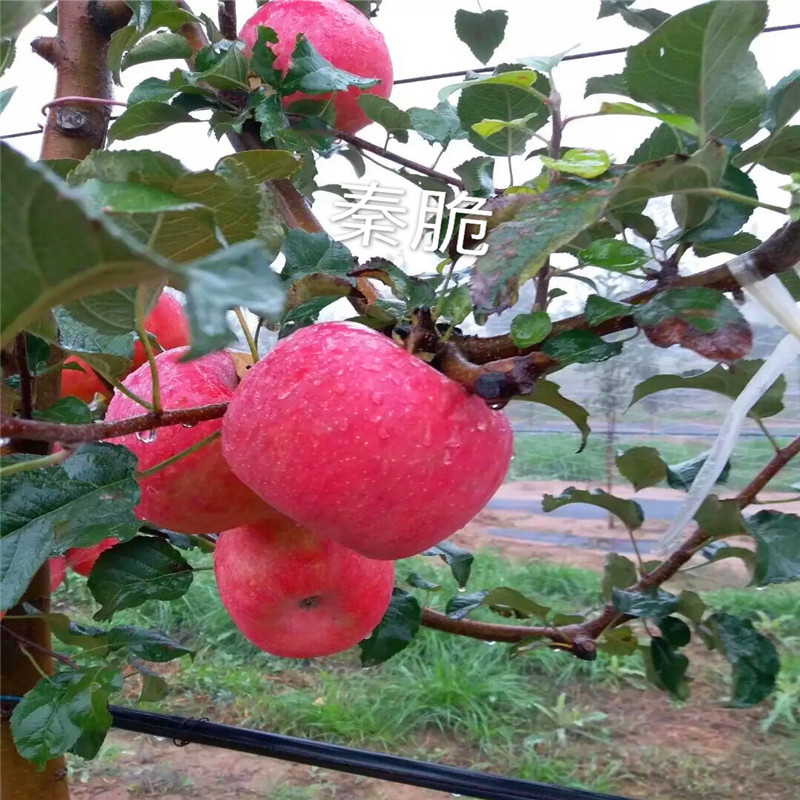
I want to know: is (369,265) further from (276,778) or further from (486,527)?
(486,527)

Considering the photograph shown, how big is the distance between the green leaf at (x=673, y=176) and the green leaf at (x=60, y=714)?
1.52 feet

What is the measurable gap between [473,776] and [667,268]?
1.49ft

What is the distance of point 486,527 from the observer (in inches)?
124

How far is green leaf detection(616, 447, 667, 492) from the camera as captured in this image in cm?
76

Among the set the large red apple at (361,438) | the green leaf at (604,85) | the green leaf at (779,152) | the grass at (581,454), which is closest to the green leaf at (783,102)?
the green leaf at (779,152)

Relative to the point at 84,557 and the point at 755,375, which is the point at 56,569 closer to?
the point at 84,557

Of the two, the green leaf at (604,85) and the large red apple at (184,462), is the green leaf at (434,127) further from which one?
the large red apple at (184,462)

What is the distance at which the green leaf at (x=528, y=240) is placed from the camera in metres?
0.30

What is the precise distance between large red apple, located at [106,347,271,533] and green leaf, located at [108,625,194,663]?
0.18 meters

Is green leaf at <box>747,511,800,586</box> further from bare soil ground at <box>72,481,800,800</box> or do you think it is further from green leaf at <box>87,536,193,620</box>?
→ bare soil ground at <box>72,481,800,800</box>

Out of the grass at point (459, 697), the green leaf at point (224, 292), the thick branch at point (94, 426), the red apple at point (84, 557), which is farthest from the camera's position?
the grass at point (459, 697)

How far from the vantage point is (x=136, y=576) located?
20.6 inches

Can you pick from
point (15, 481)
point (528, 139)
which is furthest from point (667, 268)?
point (15, 481)

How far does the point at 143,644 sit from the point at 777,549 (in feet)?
1.59
